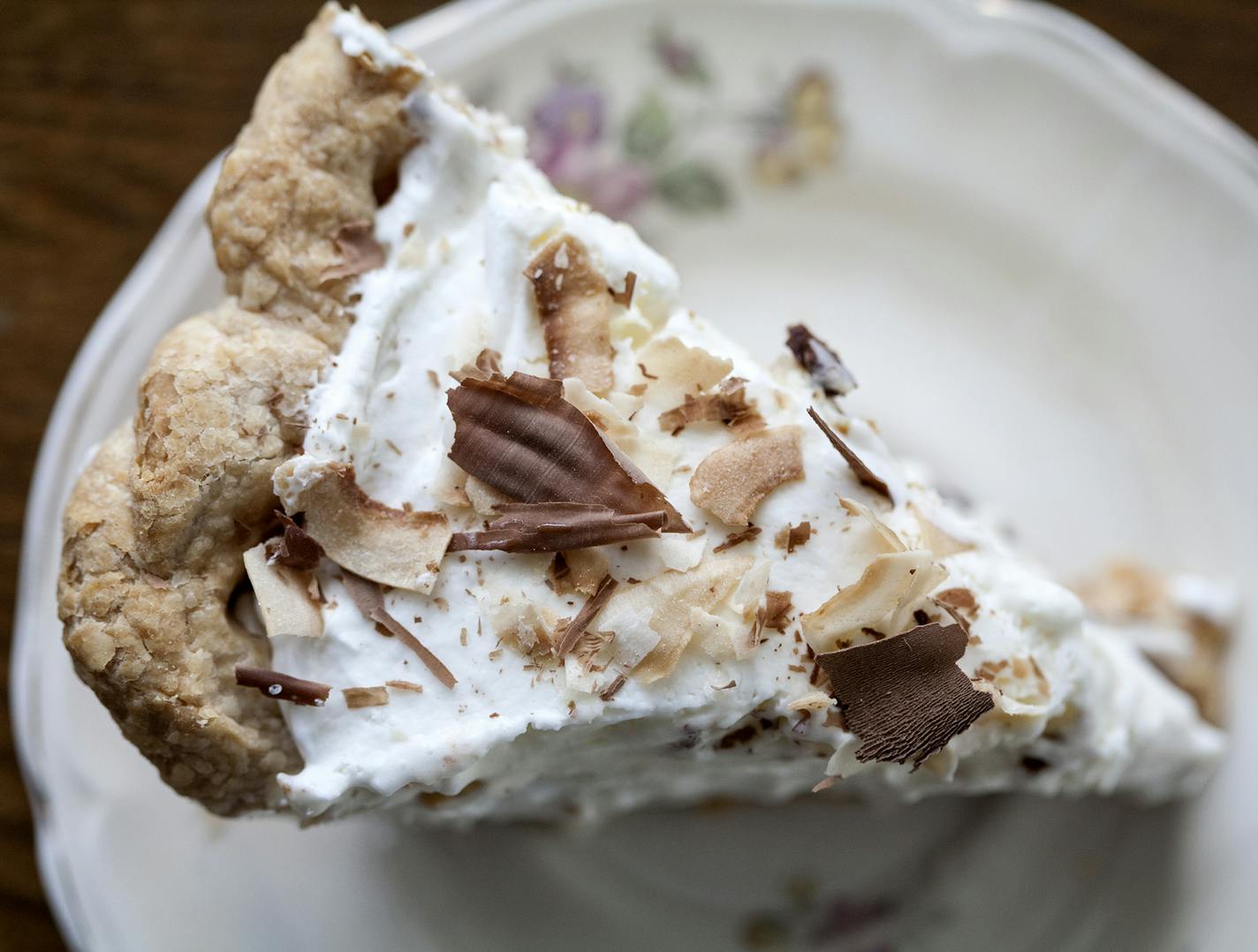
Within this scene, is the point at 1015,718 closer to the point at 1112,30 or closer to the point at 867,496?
the point at 867,496

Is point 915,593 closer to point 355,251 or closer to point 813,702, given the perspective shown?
point 813,702

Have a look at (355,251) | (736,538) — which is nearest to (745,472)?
(736,538)

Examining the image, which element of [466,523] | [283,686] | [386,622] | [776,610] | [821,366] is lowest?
[283,686]

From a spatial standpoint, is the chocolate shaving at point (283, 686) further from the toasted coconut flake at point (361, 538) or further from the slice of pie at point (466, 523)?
the toasted coconut flake at point (361, 538)

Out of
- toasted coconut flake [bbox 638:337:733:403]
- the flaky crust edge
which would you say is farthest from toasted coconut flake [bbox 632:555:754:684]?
the flaky crust edge

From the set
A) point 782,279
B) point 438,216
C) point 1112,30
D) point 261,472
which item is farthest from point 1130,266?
point 261,472

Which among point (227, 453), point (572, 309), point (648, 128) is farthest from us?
point (648, 128)
